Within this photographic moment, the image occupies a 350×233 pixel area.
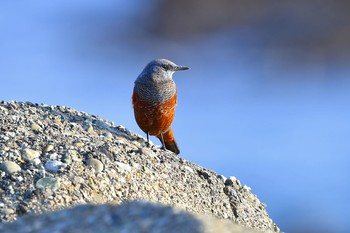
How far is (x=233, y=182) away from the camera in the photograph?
6613mm

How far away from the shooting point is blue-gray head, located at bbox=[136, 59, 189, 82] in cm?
734

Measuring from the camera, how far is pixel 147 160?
593 centimetres

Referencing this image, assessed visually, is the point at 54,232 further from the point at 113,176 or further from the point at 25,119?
the point at 25,119

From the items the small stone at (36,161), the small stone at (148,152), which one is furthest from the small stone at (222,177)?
the small stone at (36,161)

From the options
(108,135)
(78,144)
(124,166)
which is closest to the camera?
(124,166)

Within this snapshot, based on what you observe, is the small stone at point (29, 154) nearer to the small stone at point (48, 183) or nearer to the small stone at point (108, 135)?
the small stone at point (48, 183)

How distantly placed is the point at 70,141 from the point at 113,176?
0.68 m

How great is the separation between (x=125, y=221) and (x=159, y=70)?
385cm

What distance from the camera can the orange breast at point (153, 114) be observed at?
7215 millimetres

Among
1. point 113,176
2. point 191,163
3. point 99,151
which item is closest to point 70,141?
point 99,151

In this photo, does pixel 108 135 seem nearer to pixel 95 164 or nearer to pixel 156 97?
pixel 156 97

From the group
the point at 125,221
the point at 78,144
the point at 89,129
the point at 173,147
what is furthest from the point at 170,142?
the point at 125,221

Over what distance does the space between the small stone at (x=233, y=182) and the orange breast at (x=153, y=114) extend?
3.19 feet

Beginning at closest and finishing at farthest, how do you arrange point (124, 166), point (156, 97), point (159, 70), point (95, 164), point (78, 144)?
point (95, 164) < point (124, 166) < point (78, 144) < point (156, 97) < point (159, 70)
